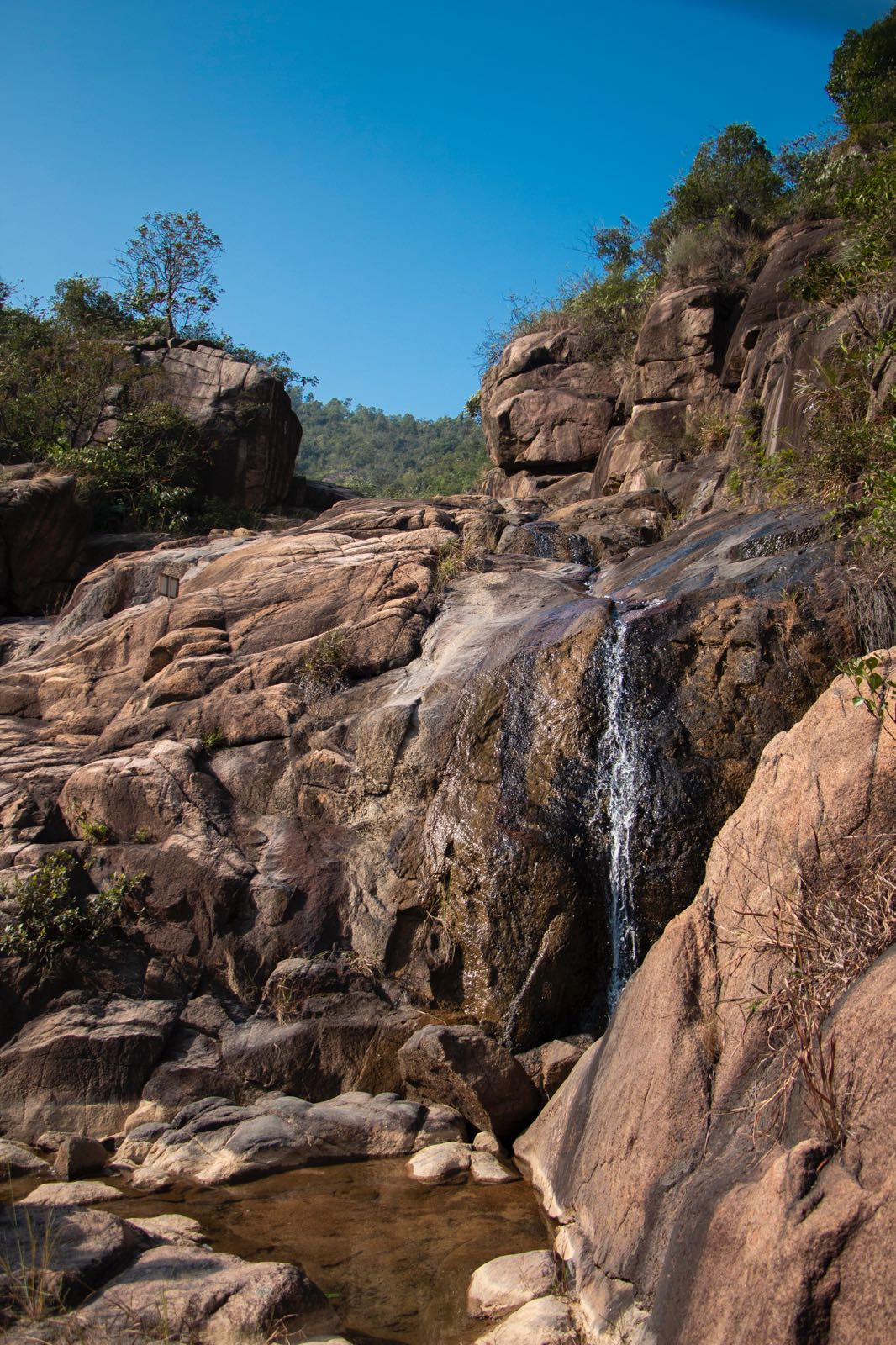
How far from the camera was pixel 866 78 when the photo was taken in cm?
2211

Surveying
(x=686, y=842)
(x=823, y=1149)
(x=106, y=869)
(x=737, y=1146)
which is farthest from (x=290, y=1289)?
(x=106, y=869)

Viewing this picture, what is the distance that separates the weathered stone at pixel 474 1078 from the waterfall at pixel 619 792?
1125mm

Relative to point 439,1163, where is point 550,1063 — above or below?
above

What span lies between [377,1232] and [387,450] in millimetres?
62472

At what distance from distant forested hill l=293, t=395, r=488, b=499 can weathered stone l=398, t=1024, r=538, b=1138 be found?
31160 mm

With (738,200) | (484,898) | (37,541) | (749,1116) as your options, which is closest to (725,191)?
(738,200)

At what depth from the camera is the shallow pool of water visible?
17.3 ft

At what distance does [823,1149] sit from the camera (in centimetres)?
363

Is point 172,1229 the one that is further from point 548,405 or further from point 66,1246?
point 548,405

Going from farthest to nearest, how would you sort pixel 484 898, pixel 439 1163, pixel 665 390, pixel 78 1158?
pixel 665 390 < pixel 484 898 < pixel 78 1158 < pixel 439 1163

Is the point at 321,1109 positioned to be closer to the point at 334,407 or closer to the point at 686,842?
the point at 686,842

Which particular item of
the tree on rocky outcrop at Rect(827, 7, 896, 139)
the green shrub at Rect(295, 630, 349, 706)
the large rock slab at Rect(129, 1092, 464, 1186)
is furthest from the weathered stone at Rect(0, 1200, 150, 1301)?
the tree on rocky outcrop at Rect(827, 7, 896, 139)

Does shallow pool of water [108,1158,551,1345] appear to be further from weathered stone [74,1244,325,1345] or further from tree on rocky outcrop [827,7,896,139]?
tree on rocky outcrop [827,7,896,139]

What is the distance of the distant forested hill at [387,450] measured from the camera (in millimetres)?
44125
